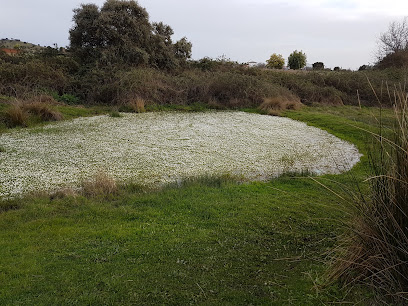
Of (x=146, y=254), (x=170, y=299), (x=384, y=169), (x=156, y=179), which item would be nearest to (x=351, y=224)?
(x=384, y=169)

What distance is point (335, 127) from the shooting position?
13312mm

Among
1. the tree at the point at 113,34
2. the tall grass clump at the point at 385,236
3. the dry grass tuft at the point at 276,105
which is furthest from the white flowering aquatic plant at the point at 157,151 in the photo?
the tree at the point at 113,34

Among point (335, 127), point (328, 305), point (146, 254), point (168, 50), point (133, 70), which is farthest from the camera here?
point (168, 50)

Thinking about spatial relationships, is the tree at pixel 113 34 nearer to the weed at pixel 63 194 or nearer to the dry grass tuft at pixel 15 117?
the dry grass tuft at pixel 15 117

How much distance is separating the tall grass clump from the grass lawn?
23 centimetres

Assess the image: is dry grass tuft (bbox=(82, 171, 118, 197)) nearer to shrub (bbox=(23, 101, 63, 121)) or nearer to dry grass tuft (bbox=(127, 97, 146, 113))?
shrub (bbox=(23, 101, 63, 121))

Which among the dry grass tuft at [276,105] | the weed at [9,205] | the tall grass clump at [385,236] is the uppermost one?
the dry grass tuft at [276,105]

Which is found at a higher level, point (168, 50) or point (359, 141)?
point (168, 50)

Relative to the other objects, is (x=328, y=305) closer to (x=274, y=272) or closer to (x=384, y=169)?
(x=274, y=272)

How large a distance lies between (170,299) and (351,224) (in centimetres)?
173

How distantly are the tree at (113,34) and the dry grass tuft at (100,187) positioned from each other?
46.1 feet

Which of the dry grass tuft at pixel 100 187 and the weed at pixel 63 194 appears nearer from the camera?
the weed at pixel 63 194

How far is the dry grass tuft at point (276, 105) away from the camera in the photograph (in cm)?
1672

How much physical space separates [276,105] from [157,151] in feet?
33.6
